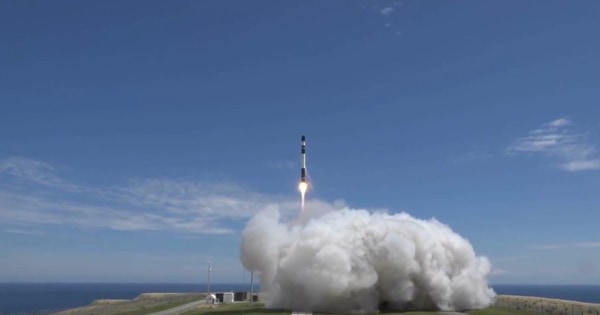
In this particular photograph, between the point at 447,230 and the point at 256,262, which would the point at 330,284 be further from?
the point at 447,230

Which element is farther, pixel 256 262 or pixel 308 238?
pixel 256 262

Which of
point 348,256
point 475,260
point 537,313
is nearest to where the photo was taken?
point 537,313

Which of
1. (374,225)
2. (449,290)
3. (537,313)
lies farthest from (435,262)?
(537,313)

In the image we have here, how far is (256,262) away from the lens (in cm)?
8425

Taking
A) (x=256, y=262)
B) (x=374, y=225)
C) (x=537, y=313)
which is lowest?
(x=537, y=313)

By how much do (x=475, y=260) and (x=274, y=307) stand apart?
31.2m

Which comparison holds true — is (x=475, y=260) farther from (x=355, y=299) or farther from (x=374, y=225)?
(x=355, y=299)

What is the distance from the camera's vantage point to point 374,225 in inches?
3228

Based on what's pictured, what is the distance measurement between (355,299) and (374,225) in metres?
11.7

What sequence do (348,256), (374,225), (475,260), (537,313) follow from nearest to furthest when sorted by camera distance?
(537,313) < (348,256) < (374,225) < (475,260)

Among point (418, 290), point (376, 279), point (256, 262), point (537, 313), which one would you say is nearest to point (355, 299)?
point (376, 279)

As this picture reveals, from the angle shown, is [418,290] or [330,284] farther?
[418,290]

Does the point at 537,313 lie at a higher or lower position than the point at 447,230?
lower

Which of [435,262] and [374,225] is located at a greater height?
[374,225]
